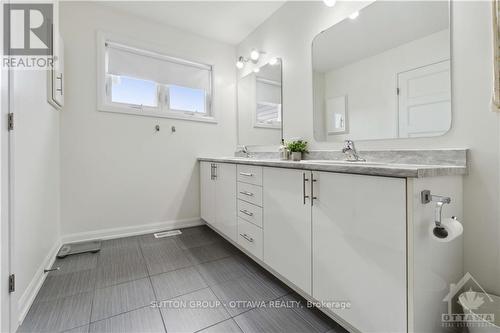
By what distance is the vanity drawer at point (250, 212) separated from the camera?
1.75m

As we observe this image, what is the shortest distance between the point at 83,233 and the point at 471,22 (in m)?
3.47

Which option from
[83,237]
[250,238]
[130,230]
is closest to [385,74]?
[250,238]

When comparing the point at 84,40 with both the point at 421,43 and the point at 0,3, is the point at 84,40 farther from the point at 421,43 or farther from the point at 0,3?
the point at 421,43

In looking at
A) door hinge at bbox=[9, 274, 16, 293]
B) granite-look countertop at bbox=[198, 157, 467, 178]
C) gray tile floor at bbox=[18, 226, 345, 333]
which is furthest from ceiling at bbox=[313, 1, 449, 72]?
door hinge at bbox=[9, 274, 16, 293]

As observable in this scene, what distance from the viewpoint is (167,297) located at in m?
1.52

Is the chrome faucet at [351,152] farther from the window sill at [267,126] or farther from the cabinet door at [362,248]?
the window sill at [267,126]

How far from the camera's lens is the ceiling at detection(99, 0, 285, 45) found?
2.46 metres

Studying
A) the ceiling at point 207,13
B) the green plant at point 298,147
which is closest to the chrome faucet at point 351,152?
the green plant at point 298,147

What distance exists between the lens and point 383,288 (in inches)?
37.2

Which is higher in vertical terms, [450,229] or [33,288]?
[450,229]

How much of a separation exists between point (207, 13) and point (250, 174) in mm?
2017

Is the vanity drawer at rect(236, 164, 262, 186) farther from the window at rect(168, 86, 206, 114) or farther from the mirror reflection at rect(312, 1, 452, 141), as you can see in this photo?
the window at rect(168, 86, 206, 114)

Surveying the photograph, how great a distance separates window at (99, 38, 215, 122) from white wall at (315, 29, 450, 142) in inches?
72.8

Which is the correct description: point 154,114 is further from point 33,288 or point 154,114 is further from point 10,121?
point 33,288
